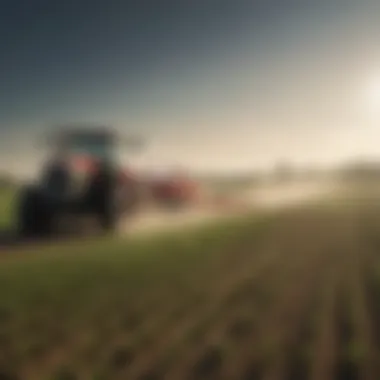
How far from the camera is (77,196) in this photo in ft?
18.5

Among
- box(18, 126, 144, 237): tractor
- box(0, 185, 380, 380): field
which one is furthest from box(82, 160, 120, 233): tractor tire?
box(0, 185, 380, 380): field

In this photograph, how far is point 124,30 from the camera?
3.67 metres

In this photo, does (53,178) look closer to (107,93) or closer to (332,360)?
(107,93)


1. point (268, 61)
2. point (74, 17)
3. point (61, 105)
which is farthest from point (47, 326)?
point (268, 61)

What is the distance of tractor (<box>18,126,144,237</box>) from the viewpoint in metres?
4.93

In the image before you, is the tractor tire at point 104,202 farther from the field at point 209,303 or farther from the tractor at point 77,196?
the field at point 209,303

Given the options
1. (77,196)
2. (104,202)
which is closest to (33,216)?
(77,196)

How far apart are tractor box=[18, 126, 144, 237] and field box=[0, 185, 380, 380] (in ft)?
1.59

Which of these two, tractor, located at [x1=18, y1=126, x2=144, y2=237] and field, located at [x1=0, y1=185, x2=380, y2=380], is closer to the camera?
field, located at [x1=0, y1=185, x2=380, y2=380]

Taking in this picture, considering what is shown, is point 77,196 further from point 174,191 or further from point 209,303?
point 209,303

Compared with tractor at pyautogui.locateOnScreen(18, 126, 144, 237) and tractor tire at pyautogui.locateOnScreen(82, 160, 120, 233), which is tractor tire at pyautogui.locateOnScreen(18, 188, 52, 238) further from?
tractor tire at pyautogui.locateOnScreen(82, 160, 120, 233)

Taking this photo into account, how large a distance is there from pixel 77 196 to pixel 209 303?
7.42 feet

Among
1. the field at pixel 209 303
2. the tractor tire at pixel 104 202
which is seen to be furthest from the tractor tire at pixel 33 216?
the field at pixel 209 303

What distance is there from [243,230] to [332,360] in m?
2.06
